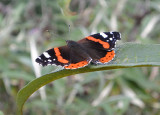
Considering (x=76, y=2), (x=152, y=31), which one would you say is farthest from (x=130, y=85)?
(x=76, y=2)

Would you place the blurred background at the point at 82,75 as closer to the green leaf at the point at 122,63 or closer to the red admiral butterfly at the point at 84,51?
the red admiral butterfly at the point at 84,51

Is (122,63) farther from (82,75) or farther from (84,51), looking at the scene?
(82,75)

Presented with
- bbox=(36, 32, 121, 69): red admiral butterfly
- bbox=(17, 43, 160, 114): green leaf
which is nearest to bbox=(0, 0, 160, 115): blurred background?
bbox=(36, 32, 121, 69): red admiral butterfly

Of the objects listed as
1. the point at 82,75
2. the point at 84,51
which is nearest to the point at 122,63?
the point at 84,51

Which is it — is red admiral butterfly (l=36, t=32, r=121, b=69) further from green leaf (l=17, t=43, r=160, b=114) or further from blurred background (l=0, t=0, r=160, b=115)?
blurred background (l=0, t=0, r=160, b=115)

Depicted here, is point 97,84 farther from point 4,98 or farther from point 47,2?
point 47,2

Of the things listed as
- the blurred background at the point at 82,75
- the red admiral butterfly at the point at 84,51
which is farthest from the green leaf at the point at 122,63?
the blurred background at the point at 82,75
